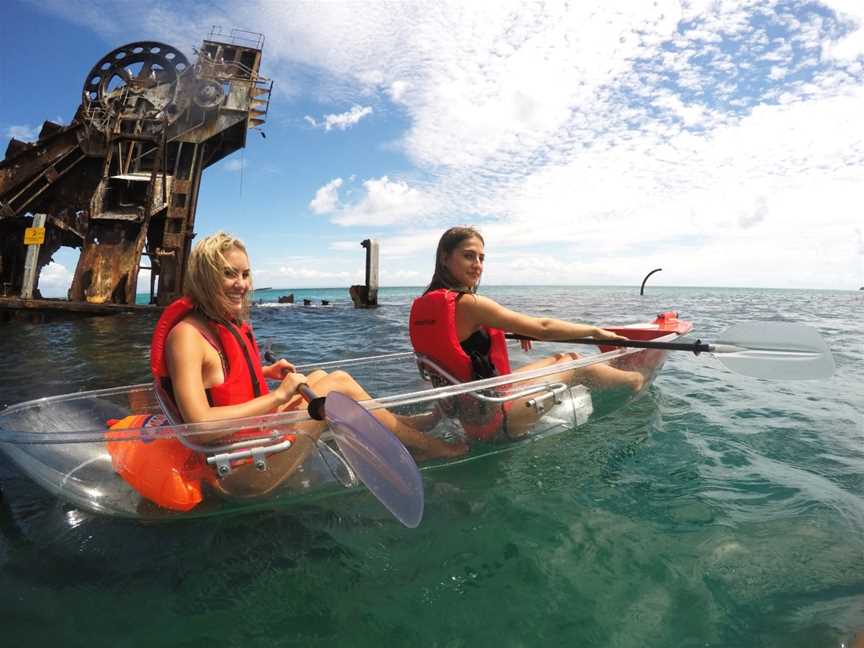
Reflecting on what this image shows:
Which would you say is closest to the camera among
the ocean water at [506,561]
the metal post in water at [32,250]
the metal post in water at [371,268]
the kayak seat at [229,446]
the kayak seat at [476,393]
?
the ocean water at [506,561]

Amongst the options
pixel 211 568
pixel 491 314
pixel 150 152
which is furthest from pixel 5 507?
pixel 150 152

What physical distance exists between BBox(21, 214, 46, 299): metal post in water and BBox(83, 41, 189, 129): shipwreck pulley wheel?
5.34 metres

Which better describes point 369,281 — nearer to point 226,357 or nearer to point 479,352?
point 479,352

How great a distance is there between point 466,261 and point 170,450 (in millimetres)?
2289

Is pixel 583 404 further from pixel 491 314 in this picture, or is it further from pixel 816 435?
pixel 816 435

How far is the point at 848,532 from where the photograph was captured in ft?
9.14

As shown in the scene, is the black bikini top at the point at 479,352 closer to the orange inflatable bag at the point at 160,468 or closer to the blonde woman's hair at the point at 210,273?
the blonde woman's hair at the point at 210,273

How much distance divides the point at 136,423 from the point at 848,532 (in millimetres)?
4036

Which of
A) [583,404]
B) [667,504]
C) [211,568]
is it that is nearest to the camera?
[211,568]

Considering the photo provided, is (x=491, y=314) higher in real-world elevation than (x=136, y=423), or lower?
higher

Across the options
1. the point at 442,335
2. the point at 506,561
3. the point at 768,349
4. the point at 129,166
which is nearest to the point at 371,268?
the point at 129,166

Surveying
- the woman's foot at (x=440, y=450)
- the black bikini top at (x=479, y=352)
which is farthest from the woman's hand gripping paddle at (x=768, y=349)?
the woman's foot at (x=440, y=450)

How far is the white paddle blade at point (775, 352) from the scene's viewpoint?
4.45m

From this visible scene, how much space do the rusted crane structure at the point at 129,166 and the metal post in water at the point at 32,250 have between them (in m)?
0.20
